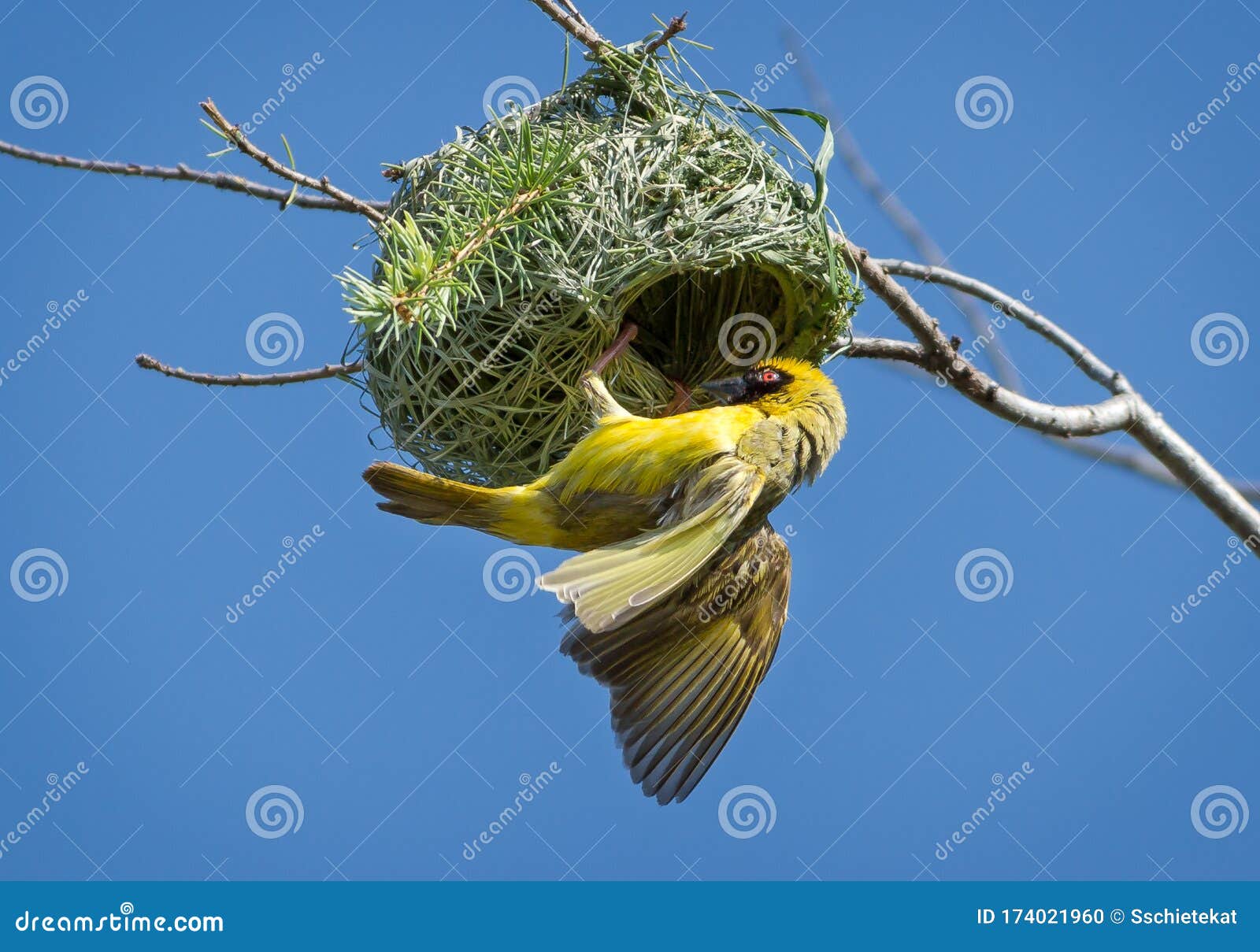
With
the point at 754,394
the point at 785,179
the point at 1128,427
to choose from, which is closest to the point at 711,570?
the point at 754,394

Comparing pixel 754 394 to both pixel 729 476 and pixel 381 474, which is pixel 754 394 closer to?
pixel 729 476

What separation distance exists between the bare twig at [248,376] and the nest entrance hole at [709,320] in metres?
0.70

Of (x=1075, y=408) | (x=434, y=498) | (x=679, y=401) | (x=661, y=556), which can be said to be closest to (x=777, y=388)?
(x=679, y=401)

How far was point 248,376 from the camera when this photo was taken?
3.25 m

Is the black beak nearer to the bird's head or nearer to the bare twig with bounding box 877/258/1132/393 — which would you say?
the bird's head

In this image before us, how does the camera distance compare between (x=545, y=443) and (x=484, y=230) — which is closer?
(x=484, y=230)

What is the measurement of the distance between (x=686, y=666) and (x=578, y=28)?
144 cm

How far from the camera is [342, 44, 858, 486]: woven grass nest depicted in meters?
2.75

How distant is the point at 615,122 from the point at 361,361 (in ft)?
2.56

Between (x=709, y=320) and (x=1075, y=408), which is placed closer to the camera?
(x=709, y=320)

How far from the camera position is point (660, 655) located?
3.09m

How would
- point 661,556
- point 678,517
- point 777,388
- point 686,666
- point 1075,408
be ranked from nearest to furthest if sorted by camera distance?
point 661,556, point 678,517, point 777,388, point 686,666, point 1075,408

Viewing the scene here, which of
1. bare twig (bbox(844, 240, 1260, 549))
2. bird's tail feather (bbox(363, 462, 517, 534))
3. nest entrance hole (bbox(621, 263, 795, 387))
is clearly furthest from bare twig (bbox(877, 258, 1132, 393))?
bird's tail feather (bbox(363, 462, 517, 534))

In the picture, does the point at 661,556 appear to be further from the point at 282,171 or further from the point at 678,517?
the point at 282,171
